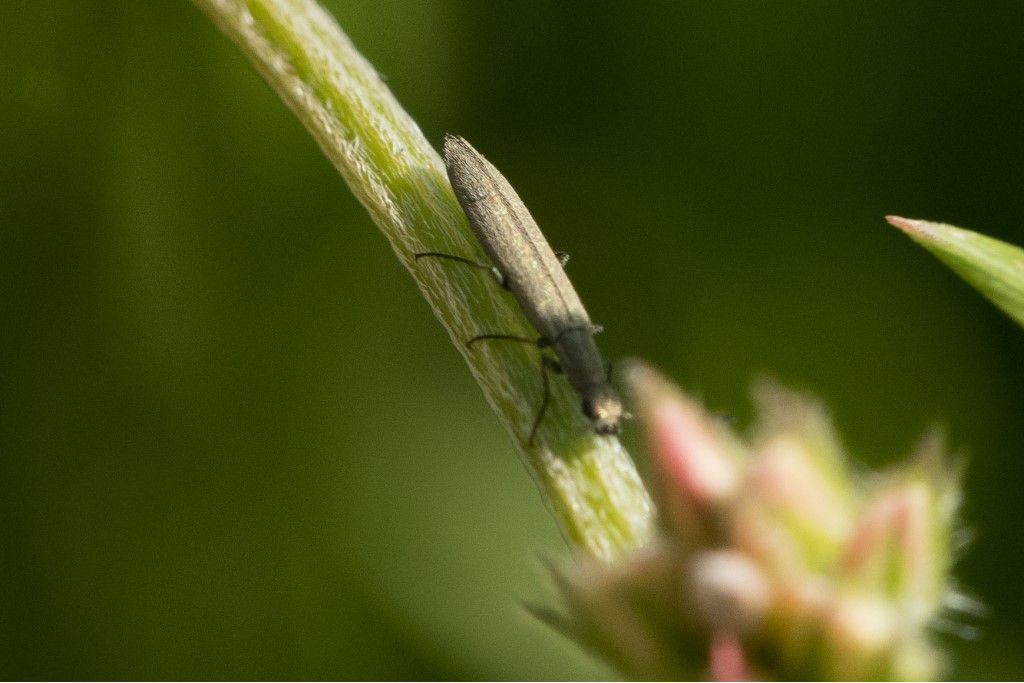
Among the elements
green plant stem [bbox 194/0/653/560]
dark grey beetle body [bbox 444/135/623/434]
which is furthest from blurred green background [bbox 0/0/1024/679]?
green plant stem [bbox 194/0/653/560]

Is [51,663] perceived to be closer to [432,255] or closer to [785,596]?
[432,255]

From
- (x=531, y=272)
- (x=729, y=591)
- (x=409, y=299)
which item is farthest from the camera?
(x=409, y=299)

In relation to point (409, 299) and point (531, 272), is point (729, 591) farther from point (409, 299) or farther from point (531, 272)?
point (409, 299)

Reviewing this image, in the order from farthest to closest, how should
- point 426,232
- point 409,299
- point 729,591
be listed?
point 409,299 → point 426,232 → point 729,591

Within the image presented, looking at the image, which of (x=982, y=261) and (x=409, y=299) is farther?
(x=409, y=299)

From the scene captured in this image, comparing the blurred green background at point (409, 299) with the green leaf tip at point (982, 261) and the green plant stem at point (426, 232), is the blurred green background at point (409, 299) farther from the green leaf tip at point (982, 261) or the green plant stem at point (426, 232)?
the green leaf tip at point (982, 261)

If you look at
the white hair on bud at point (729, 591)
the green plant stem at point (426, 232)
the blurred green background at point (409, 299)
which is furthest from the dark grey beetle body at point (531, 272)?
the blurred green background at point (409, 299)

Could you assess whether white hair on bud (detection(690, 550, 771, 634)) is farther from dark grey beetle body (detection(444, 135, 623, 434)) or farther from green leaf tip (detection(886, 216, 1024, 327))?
dark grey beetle body (detection(444, 135, 623, 434))

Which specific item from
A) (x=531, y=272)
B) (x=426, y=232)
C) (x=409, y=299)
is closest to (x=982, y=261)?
(x=426, y=232)
